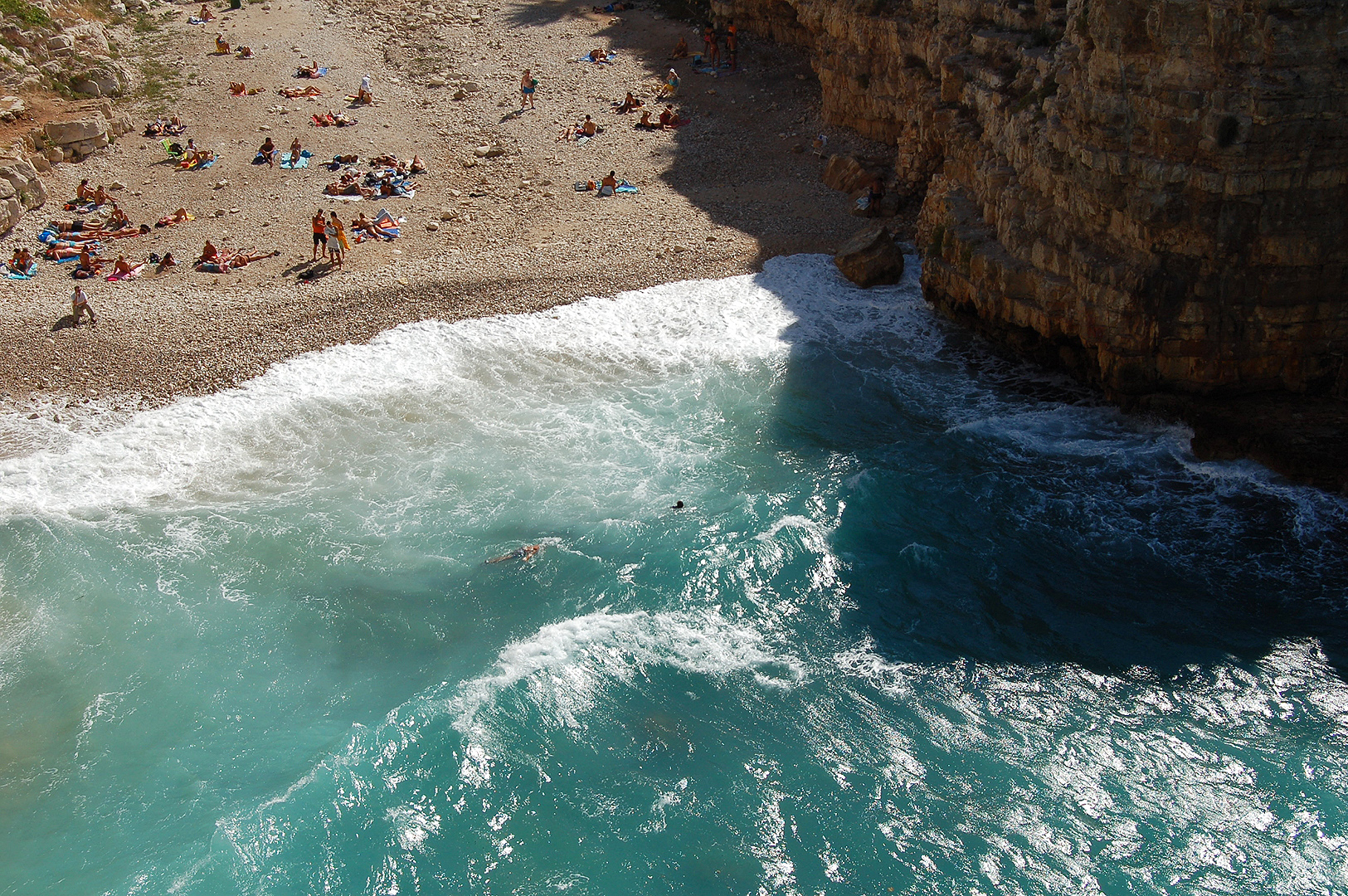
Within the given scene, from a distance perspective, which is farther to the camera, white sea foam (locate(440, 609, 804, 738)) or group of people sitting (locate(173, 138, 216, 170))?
group of people sitting (locate(173, 138, 216, 170))

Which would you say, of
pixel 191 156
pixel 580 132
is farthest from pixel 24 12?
pixel 580 132

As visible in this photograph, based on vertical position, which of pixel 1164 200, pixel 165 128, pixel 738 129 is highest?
pixel 1164 200

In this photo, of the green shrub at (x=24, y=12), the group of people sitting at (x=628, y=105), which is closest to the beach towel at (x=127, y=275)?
the green shrub at (x=24, y=12)

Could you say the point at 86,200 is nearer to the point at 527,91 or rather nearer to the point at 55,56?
the point at 55,56

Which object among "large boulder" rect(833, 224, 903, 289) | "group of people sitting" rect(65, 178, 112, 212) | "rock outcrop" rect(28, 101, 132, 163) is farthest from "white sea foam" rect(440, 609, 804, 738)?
"rock outcrop" rect(28, 101, 132, 163)

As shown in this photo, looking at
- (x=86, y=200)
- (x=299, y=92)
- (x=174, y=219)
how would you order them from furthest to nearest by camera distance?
(x=299, y=92)
(x=86, y=200)
(x=174, y=219)

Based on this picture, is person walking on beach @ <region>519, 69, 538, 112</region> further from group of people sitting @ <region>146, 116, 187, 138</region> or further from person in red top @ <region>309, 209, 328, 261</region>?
person in red top @ <region>309, 209, 328, 261</region>
